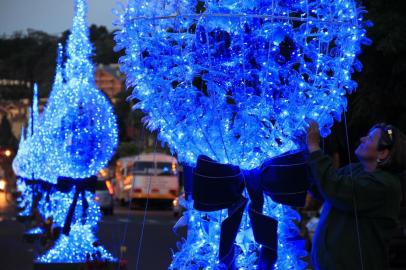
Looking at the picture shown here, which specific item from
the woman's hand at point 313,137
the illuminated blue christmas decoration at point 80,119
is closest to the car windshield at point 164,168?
the illuminated blue christmas decoration at point 80,119

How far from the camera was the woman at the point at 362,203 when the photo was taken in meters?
4.96

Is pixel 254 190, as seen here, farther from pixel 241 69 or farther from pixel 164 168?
pixel 164 168

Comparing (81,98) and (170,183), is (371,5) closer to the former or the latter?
(81,98)

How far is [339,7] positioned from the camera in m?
5.84

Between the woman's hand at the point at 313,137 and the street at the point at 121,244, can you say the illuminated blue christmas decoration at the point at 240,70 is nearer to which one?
the woman's hand at the point at 313,137

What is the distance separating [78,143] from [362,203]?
8.60 m

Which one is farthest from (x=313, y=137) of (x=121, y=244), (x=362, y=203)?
(x=121, y=244)

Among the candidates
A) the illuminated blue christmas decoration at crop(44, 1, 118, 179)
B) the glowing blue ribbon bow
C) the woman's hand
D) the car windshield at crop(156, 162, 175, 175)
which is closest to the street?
the illuminated blue christmas decoration at crop(44, 1, 118, 179)

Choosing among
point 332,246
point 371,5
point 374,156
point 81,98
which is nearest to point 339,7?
point 374,156

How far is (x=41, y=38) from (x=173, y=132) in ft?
379

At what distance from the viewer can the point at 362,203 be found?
4.98m

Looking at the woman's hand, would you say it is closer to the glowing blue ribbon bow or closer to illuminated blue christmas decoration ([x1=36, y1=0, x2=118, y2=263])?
the glowing blue ribbon bow

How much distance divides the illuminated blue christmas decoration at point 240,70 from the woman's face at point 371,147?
24.2 inches

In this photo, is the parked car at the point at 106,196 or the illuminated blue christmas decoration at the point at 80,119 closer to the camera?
the illuminated blue christmas decoration at the point at 80,119
